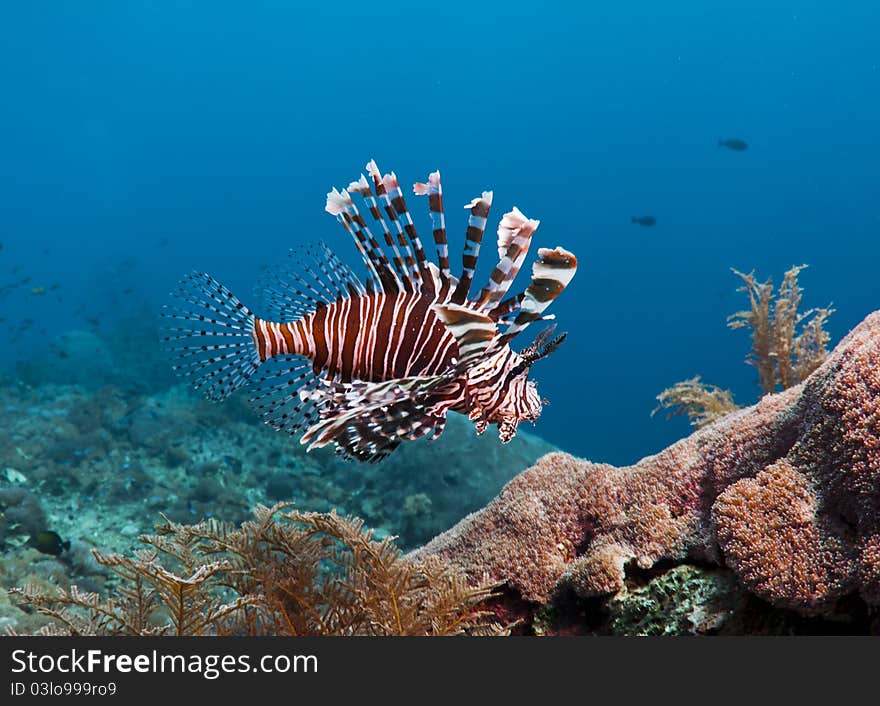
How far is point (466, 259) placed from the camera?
2408 mm

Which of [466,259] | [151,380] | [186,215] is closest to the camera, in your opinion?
[466,259]

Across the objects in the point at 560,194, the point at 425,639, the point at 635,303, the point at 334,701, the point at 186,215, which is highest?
the point at 186,215

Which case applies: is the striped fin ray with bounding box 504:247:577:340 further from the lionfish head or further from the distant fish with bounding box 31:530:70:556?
the distant fish with bounding box 31:530:70:556

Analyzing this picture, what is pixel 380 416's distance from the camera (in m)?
2.27

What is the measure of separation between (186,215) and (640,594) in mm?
79239

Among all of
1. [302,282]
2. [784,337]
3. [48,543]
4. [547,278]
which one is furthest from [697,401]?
[48,543]

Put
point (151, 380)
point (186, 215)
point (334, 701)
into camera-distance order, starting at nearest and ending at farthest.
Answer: point (334, 701)
point (151, 380)
point (186, 215)

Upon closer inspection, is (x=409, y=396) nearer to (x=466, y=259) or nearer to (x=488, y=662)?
(x=466, y=259)

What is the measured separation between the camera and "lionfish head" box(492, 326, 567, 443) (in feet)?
7.73

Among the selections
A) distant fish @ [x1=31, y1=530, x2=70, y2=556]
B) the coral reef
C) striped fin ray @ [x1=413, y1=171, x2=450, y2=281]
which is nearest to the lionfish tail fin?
striped fin ray @ [x1=413, y1=171, x2=450, y2=281]

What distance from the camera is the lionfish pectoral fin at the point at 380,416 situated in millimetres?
2188

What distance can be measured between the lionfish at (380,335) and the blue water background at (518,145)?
43.6 metres

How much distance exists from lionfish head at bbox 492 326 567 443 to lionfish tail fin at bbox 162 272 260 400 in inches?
54.5

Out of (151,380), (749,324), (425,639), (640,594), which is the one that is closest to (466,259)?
(425,639)
